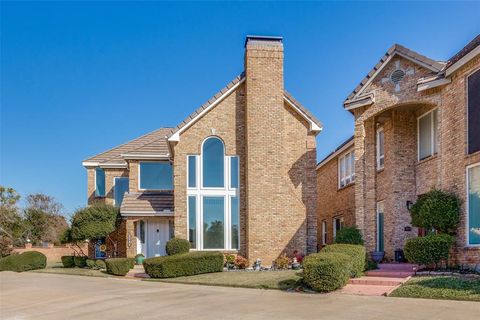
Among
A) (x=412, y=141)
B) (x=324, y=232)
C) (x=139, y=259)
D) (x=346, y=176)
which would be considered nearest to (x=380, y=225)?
(x=412, y=141)

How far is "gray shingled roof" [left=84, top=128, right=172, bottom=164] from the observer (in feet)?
82.9

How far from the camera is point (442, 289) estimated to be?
10.8m

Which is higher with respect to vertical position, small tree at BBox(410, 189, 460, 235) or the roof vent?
the roof vent

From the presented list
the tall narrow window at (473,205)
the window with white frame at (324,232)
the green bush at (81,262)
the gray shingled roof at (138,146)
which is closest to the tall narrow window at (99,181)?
the gray shingled roof at (138,146)

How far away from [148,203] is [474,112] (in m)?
15.5

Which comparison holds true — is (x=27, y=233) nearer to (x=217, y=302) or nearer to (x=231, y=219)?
(x=231, y=219)

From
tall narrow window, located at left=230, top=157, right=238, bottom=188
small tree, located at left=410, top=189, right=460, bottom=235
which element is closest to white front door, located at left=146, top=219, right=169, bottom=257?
tall narrow window, located at left=230, top=157, right=238, bottom=188

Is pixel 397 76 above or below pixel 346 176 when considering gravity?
above

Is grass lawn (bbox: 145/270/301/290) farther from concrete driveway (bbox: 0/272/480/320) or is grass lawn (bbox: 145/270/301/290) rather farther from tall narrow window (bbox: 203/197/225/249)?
tall narrow window (bbox: 203/197/225/249)

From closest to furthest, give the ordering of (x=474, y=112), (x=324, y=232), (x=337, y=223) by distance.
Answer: (x=474, y=112) → (x=337, y=223) → (x=324, y=232)

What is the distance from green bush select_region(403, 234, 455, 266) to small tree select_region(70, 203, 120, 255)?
15133mm

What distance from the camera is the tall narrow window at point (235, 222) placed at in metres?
19.4

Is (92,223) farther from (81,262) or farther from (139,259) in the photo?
(139,259)

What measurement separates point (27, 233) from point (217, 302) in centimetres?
3426
